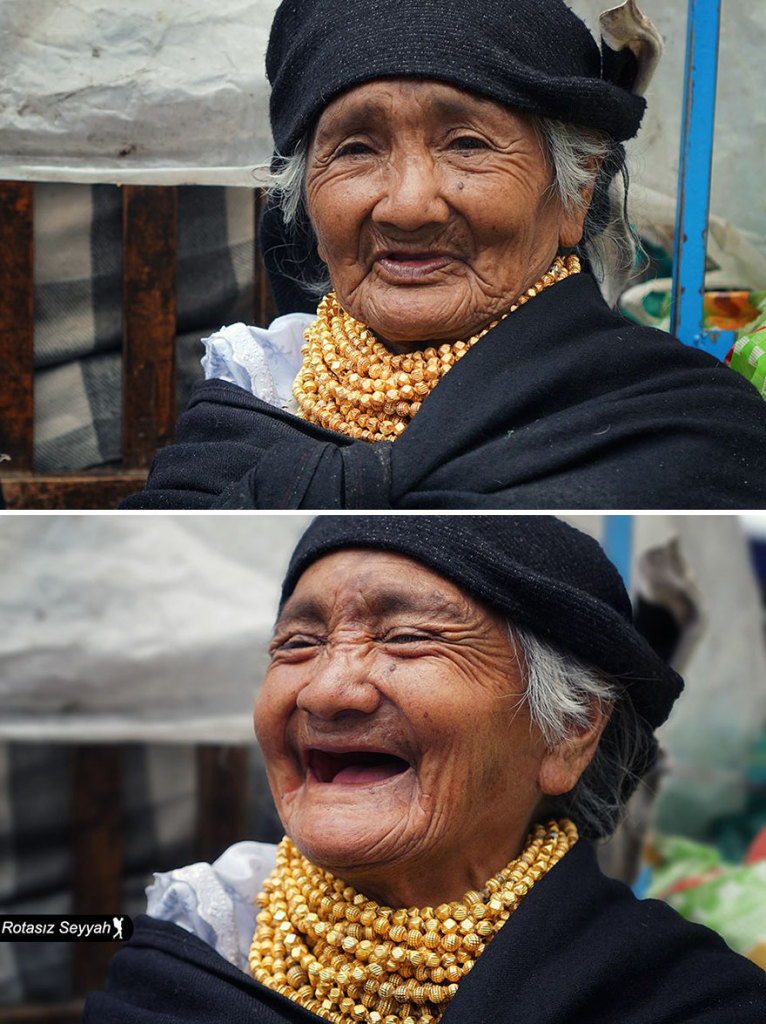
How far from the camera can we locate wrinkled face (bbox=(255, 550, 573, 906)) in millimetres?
1698

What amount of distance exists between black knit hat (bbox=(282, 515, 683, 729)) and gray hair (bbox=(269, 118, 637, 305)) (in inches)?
31.3

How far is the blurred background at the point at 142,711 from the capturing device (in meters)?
3.13

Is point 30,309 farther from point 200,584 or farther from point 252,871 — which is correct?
point 252,871

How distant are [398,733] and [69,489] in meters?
2.17

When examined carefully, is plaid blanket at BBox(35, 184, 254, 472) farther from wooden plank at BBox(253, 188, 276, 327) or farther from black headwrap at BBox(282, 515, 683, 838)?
black headwrap at BBox(282, 515, 683, 838)

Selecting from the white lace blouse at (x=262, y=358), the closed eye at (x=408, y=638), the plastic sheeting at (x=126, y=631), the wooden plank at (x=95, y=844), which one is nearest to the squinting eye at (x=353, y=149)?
the white lace blouse at (x=262, y=358)

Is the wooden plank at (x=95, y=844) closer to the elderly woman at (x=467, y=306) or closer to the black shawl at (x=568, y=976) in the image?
the elderly woman at (x=467, y=306)

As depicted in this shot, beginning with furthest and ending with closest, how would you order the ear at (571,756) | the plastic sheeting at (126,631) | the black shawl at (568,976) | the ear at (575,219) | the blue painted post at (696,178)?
the plastic sheeting at (126,631)
the blue painted post at (696,178)
the ear at (575,219)
the ear at (571,756)
the black shawl at (568,976)

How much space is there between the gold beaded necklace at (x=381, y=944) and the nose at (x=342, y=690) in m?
0.33

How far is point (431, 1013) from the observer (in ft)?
5.74

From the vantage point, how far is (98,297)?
353 centimetres

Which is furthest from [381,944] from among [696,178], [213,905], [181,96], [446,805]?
[181,96]

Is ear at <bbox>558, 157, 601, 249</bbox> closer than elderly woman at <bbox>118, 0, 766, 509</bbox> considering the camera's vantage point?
No

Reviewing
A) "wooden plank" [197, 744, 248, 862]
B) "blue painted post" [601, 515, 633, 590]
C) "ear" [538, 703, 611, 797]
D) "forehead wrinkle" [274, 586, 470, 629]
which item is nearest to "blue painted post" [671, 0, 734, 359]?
"blue painted post" [601, 515, 633, 590]
